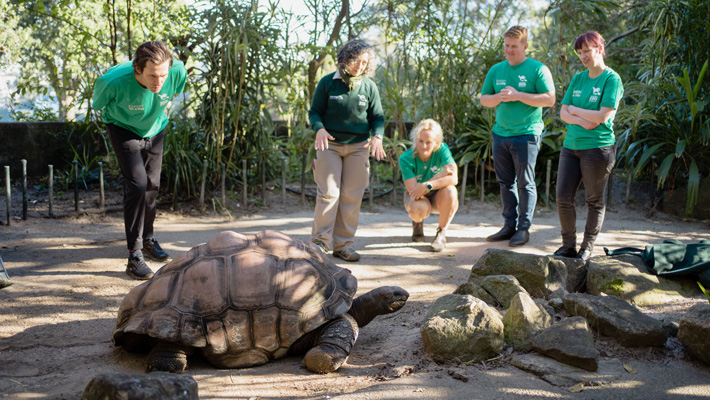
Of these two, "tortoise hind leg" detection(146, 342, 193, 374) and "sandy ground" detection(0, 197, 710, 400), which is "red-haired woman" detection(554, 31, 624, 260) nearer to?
"sandy ground" detection(0, 197, 710, 400)

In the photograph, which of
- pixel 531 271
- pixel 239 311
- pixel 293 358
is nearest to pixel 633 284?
pixel 531 271

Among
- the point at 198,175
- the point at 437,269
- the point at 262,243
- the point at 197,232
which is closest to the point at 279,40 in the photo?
the point at 198,175

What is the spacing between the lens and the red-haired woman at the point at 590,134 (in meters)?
4.45

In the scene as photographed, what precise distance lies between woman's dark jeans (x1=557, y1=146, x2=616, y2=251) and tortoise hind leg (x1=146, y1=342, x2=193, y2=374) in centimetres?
324

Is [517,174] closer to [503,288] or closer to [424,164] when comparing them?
[424,164]

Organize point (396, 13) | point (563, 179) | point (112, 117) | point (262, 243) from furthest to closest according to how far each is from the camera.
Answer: point (396, 13)
point (563, 179)
point (112, 117)
point (262, 243)

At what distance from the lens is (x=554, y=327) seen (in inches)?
121

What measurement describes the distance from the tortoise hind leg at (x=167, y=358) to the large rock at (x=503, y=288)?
196 centimetres

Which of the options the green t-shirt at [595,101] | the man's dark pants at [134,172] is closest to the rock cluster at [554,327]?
the green t-shirt at [595,101]

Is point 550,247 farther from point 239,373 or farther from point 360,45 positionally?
point 239,373

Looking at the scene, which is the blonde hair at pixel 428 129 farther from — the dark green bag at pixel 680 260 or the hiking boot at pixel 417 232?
the dark green bag at pixel 680 260

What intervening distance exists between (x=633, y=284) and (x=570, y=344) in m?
1.34

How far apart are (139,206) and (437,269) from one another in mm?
2477

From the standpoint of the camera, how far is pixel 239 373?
9.97ft
